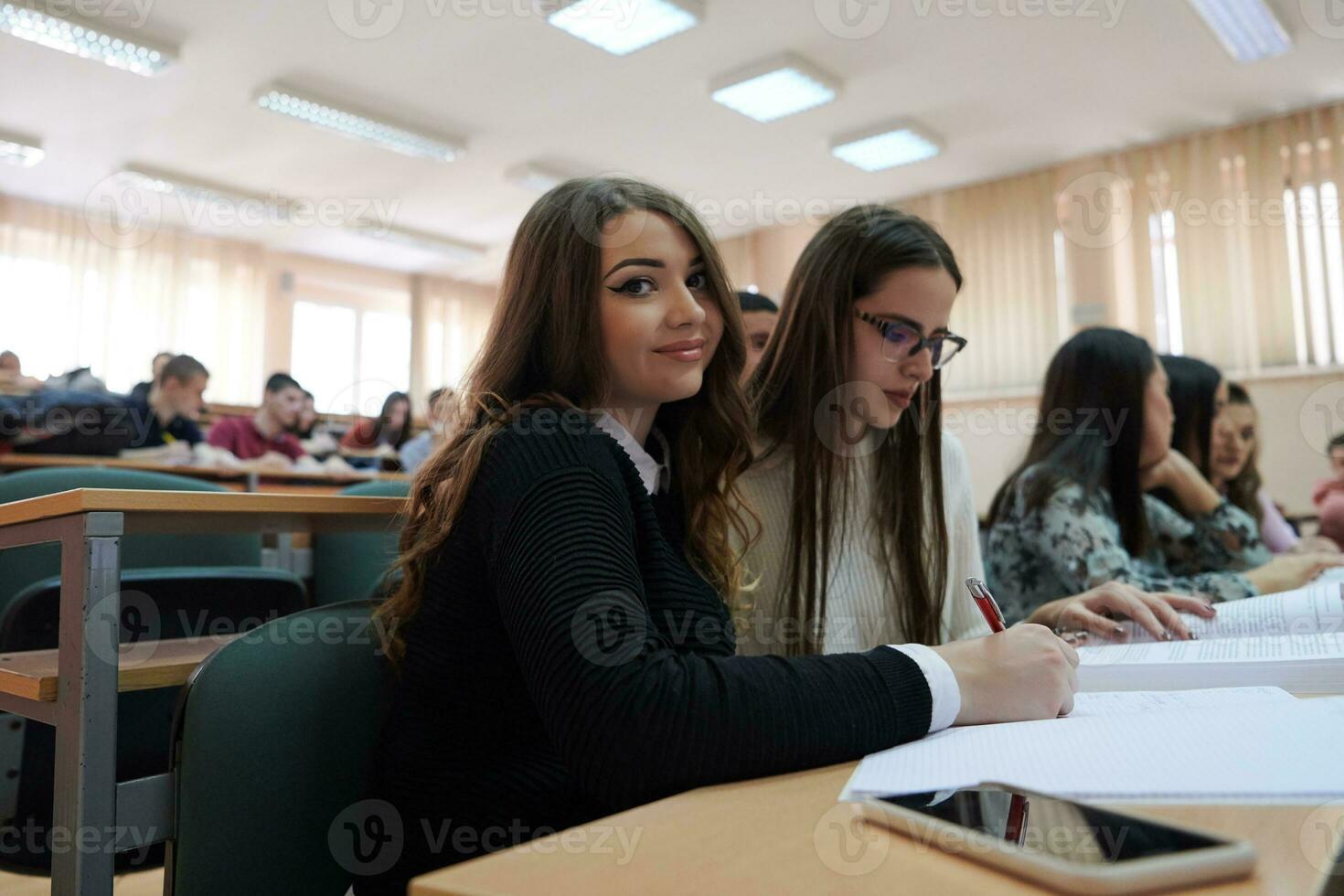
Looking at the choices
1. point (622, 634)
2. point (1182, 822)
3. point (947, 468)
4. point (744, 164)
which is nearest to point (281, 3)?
point (744, 164)

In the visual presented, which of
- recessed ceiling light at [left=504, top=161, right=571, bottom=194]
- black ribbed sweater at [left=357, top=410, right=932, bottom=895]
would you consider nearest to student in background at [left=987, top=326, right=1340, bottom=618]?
black ribbed sweater at [left=357, top=410, right=932, bottom=895]

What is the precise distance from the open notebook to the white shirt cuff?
0.92ft

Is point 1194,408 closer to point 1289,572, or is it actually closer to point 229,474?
point 1289,572

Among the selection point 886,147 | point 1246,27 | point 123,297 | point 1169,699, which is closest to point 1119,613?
point 1169,699

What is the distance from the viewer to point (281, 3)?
434 centimetres

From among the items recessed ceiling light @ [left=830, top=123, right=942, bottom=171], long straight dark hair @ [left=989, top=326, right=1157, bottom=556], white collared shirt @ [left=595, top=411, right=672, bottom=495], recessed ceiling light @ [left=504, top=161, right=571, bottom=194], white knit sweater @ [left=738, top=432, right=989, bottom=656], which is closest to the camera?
white collared shirt @ [left=595, top=411, right=672, bottom=495]

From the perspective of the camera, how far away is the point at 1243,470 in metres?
2.93

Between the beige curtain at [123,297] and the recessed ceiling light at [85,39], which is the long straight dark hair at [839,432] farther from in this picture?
the beige curtain at [123,297]

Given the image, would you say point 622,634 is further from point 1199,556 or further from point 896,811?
point 1199,556

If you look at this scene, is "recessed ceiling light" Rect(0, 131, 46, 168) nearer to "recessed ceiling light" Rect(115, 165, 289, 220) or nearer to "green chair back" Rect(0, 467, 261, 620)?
"recessed ceiling light" Rect(115, 165, 289, 220)

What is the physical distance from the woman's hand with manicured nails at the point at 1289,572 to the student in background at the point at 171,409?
12.9ft

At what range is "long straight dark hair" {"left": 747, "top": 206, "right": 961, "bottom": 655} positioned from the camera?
1320 millimetres

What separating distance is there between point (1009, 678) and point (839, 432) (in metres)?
0.68

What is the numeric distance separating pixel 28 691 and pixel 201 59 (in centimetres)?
491
